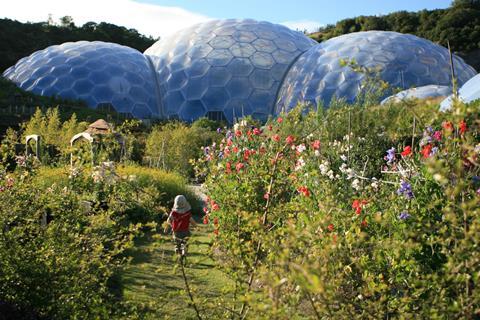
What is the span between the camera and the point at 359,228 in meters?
2.85

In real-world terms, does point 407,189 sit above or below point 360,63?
above

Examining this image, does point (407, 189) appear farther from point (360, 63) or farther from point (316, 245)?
point (360, 63)

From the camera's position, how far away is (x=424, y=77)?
21.4 meters

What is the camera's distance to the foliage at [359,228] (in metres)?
1.88

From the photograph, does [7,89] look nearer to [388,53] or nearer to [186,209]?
[388,53]

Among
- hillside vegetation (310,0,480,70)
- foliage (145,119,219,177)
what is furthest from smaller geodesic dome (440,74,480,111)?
hillside vegetation (310,0,480,70)

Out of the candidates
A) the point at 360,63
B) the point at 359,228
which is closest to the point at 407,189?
the point at 359,228

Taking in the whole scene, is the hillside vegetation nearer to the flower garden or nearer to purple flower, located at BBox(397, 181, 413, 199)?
the flower garden

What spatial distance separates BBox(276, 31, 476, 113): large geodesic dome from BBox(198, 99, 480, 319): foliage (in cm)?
1385

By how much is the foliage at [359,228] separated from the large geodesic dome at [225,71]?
15683mm

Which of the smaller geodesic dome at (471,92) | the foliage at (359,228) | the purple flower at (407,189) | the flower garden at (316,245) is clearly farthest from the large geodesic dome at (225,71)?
the purple flower at (407,189)

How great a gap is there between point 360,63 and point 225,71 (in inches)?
234

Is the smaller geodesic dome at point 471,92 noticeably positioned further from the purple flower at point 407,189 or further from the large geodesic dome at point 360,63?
the large geodesic dome at point 360,63

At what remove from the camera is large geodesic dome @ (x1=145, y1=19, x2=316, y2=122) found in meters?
23.3
